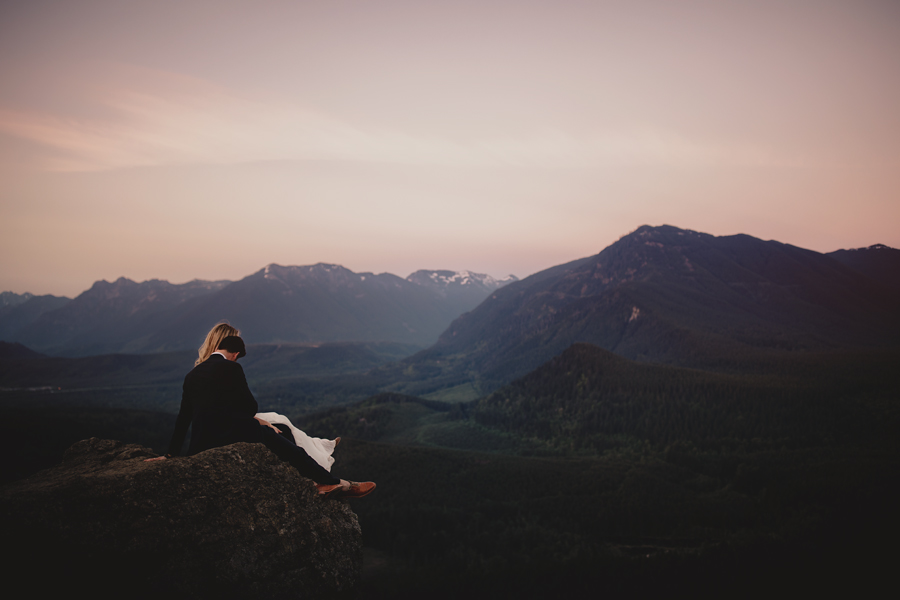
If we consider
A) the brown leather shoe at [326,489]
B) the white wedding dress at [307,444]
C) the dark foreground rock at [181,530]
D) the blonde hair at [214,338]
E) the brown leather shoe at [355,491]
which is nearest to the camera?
the dark foreground rock at [181,530]

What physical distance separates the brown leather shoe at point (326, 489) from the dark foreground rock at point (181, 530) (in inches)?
6.8

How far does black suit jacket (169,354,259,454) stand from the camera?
31.0 feet

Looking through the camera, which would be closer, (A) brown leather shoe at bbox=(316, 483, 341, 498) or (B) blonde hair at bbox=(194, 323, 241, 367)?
(A) brown leather shoe at bbox=(316, 483, 341, 498)

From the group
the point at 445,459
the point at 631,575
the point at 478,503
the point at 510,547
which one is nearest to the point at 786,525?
the point at 631,575

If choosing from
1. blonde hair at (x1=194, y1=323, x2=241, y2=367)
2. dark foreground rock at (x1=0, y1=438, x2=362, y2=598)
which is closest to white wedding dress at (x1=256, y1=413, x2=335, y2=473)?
dark foreground rock at (x1=0, y1=438, x2=362, y2=598)

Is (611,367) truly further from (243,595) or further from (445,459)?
(243,595)

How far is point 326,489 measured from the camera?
9.48 meters

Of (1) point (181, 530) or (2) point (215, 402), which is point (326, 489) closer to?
(1) point (181, 530)

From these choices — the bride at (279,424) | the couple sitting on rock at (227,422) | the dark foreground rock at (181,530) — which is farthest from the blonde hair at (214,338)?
the dark foreground rock at (181,530)

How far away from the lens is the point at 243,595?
25.2 ft

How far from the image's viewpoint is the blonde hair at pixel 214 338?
10617 mm

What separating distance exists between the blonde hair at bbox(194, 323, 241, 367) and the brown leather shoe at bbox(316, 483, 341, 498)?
395 cm

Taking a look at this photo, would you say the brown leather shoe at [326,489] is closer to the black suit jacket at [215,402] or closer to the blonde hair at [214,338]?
the black suit jacket at [215,402]

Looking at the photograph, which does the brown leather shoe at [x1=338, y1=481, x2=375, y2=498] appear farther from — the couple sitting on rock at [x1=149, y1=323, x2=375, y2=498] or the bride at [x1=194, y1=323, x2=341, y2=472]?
the bride at [x1=194, y1=323, x2=341, y2=472]
